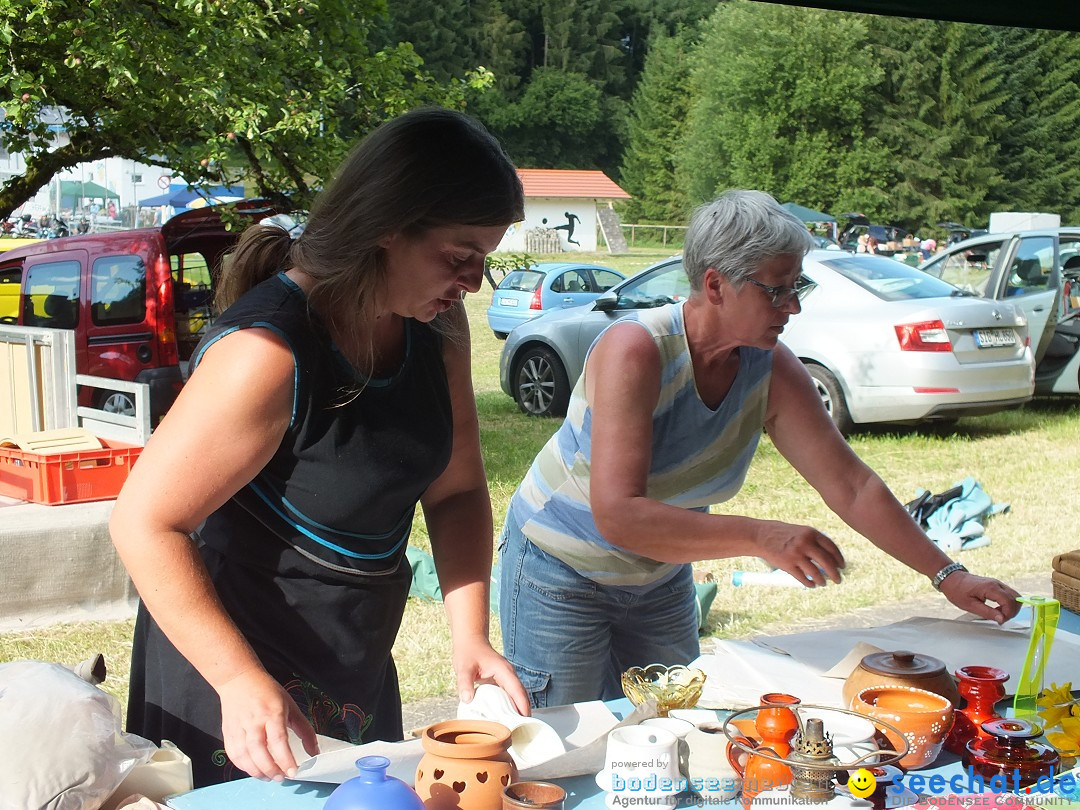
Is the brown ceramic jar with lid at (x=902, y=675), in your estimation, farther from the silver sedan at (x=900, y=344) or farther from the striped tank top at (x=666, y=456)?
the silver sedan at (x=900, y=344)

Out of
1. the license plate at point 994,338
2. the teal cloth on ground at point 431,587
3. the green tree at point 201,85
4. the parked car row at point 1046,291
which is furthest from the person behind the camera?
the parked car row at point 1046,291

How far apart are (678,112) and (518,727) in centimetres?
6271

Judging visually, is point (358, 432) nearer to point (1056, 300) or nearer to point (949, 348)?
point (949, 348)

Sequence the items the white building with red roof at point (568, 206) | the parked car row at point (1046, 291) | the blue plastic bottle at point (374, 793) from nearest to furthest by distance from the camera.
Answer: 1. the blue plastic bottle at point (374, 793)
2. the parked car row at point (1046, 291)
3. the white building with red roof at point (568, 206)

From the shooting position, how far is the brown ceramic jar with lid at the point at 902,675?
68.5 inches

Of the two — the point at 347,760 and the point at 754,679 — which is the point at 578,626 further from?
the point at 347,760

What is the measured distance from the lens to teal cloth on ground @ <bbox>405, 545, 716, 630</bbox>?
4742mm

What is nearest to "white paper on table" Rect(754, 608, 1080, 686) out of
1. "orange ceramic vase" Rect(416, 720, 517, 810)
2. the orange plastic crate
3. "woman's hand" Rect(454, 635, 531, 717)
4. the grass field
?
"woman's hand" Rect(454, 635, 531, 717)

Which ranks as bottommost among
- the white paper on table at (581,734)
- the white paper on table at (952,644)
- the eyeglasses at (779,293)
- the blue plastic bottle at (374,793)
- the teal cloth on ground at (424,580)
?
the teal cloth on ground at (424,580)

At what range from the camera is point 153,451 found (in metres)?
1.43

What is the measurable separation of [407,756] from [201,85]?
5.19 meters

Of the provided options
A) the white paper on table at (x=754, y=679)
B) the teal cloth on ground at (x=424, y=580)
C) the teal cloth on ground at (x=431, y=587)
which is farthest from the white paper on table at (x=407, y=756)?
the teal cloth on ground at (x=424, y=580)

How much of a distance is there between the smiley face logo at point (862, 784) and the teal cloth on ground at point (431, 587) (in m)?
3.29

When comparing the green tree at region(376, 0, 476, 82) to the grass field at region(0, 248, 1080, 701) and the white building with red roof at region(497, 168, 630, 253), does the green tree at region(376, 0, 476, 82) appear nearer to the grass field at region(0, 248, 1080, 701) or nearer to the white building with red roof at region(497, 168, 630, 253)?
the white building with red roof at region(497, 168, 630, 253)
